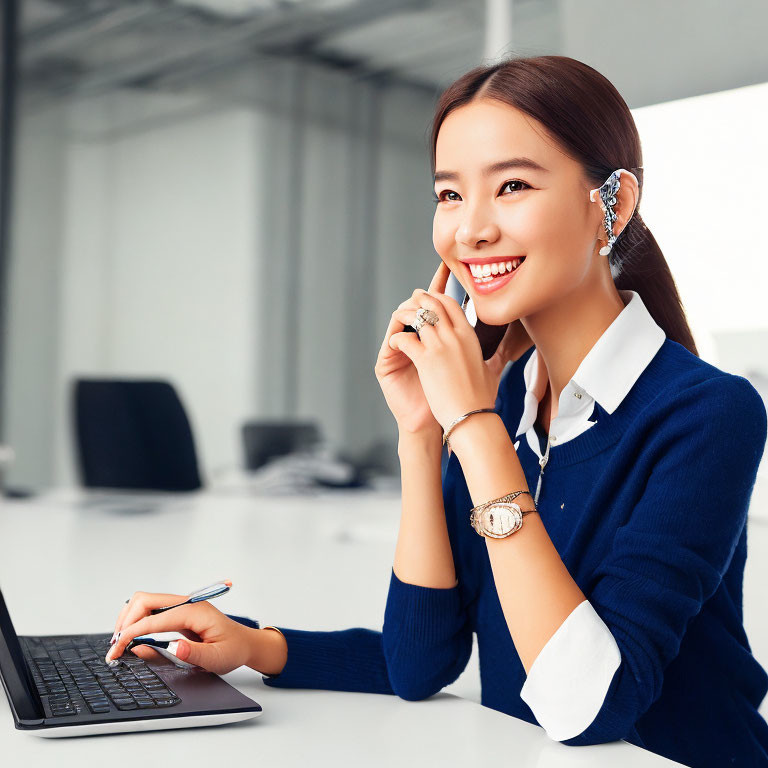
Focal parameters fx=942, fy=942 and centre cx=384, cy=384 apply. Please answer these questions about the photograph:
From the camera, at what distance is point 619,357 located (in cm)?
97

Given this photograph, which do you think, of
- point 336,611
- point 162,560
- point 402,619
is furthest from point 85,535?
point 402,619

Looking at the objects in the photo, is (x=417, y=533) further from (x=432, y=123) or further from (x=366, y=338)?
(x=366, y=338)

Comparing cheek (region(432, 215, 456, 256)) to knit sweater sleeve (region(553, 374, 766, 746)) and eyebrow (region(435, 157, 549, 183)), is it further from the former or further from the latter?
knit sweater sleeve (region(553, 374, 766, 746))

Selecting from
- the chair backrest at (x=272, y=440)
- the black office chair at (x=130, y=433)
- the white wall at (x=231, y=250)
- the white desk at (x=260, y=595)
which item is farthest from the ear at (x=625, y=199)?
the white wall at (x=231, y=250)

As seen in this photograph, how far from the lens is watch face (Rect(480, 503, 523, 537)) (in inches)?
32.0

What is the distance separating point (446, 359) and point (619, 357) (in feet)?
0.63

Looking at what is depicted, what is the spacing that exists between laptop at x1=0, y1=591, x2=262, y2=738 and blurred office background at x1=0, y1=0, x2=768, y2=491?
401 cm

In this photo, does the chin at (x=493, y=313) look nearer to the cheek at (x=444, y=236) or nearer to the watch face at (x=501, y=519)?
the cheek at (x=444, y=236)

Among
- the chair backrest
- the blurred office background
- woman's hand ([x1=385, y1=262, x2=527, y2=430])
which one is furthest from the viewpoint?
the blurred office background

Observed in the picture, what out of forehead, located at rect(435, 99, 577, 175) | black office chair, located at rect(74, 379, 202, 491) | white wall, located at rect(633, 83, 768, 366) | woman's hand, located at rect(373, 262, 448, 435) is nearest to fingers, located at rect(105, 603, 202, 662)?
woman's hand, located at rect(373, 262, 448, 435)

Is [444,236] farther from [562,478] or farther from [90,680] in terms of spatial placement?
[90,680]

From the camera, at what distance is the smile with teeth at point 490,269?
958mm

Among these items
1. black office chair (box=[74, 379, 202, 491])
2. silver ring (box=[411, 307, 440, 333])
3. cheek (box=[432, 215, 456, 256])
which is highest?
cheek (box=[432, 215, 456, 256])

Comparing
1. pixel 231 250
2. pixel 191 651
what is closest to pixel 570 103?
pixel 191 651
